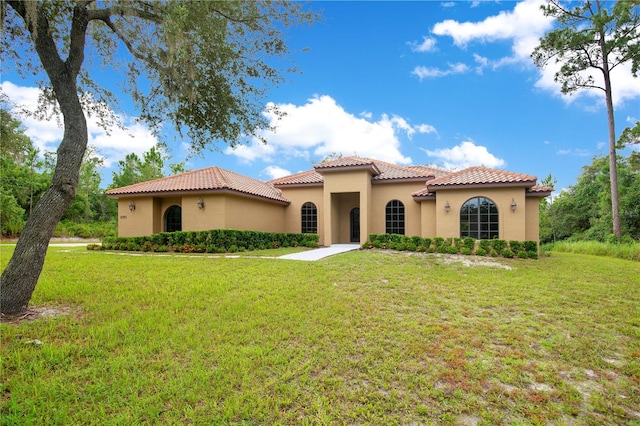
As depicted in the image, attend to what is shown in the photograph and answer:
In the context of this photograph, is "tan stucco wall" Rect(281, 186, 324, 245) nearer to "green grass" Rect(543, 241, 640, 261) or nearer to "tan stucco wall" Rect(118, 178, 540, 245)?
"tan stucco wall" Rect(118, 178, 540, 245)

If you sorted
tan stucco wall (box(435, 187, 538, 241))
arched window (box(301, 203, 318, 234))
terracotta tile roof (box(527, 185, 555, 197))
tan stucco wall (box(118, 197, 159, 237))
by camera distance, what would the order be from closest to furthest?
tan stucco wall (box(435, 187, 538, 241)), terracotta tile roof (box(527, 185, 555, 197)), tan stucco wall (box(118, 197, 159, 237)), arched window (box(301, 203, 318, 234))

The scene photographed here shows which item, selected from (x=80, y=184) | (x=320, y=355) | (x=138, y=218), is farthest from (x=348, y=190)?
(x=80, y=184)

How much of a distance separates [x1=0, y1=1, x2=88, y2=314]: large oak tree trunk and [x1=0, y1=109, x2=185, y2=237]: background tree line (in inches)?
607

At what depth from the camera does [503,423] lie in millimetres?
2994

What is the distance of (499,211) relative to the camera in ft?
48.0

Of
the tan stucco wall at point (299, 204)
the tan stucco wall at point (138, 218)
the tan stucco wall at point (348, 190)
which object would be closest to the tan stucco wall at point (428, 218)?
the tan stucco wall at point (348, 190)

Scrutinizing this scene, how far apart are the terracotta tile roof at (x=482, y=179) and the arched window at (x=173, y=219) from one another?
14.0 meters

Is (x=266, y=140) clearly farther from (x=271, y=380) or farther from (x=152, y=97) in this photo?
(x=271, y=380)

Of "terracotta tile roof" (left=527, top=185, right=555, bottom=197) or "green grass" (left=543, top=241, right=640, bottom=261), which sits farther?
"green grass" (left=543, top=241, right=640, bottom=261)

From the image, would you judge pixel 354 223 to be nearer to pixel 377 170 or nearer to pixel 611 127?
pixel 377 170

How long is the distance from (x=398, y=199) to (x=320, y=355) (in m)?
15.3

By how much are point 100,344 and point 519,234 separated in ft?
52.3

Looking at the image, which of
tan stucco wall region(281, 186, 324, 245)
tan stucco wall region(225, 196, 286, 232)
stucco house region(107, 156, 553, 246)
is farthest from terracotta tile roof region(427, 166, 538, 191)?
tan stucco wall region(225, 196, 286, 232)

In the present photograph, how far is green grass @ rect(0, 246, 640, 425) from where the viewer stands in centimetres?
311
